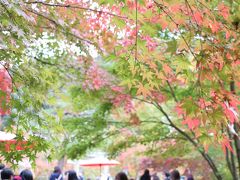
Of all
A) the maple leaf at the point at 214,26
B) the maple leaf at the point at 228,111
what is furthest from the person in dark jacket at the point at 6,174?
the maple leaf at the point at 214,26

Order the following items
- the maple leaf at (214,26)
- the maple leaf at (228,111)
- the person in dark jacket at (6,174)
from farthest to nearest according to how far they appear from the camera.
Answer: the person in dark jacket at (6,174)
the maple leaf at (214,26)
the maple leaf at (228,111)

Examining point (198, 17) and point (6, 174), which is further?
point (6, 174)

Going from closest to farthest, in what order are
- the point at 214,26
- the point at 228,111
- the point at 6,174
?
the point at 228,111 → the point at 214,26 → the point at 6,174

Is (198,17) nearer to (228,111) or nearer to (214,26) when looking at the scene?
(214,26)

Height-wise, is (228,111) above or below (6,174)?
above

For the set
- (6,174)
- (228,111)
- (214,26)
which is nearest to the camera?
(228,111)

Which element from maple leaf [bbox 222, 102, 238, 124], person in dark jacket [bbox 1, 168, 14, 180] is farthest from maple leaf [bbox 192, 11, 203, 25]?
person in dark jacket [bbox 1, 168, 14, 180]

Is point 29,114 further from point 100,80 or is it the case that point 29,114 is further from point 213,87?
point 100,80

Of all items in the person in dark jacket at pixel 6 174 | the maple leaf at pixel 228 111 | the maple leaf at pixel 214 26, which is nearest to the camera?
the maple leaf at pixel 228 111

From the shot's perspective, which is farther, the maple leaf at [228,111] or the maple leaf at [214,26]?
the maple leaf at [214,26]

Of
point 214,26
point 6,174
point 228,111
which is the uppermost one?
point 214,26

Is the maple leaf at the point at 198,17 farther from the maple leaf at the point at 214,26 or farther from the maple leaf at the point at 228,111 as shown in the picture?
the maple leaf at the point at 228,111

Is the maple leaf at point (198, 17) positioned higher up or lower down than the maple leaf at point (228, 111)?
higher up

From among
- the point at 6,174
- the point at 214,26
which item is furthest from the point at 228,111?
the point at 6,174
